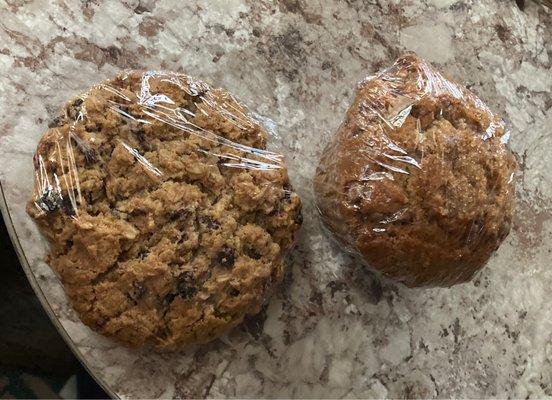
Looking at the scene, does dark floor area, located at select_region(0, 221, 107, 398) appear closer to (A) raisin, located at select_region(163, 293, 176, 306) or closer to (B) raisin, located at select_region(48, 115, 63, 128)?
(B) raisin, located at select_region(48, 115, 63, 128)

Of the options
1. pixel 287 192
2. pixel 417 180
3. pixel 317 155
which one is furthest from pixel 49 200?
pixel 417 180

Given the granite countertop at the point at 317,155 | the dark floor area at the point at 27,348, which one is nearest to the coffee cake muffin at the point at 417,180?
the granite countertop at the point at 317,155

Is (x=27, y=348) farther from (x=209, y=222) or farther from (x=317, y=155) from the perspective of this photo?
(x=317, y=155)

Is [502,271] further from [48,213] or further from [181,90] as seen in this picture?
[48,213]

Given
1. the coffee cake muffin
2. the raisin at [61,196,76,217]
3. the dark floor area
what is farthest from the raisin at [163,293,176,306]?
the dark floor area

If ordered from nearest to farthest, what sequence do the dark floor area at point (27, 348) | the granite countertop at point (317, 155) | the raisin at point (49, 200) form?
the raisin at point (49, 200), the granite countertop at point (317, 155), the dark floor area at point (27, 348)

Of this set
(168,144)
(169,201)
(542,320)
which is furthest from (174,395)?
(542,320)

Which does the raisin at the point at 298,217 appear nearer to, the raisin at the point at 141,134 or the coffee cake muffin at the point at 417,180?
the coffee cake muffin at the point at 417,180
